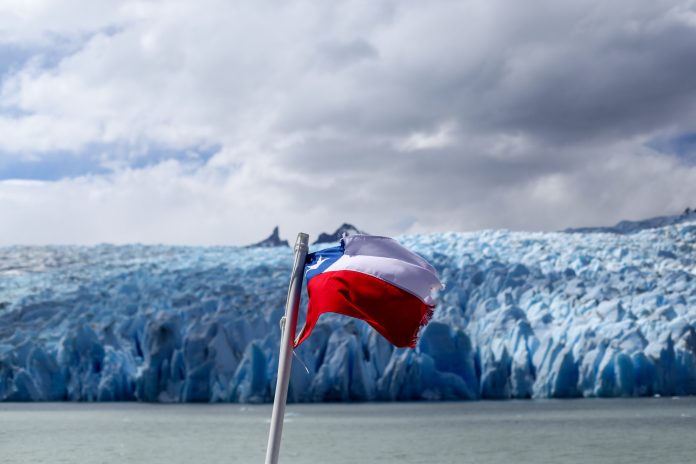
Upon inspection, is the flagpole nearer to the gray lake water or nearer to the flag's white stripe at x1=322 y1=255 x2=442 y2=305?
the flag's white stripe at x1=322 y1=255 x2=442 y2=305

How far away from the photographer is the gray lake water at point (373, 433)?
17.1 meters

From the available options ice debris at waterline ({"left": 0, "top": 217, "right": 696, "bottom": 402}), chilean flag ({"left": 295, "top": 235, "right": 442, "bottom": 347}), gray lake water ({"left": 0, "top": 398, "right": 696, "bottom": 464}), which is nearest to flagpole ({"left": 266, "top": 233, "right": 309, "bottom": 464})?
chilean flag ({"left": 295, "top": 235, "right": 442, "bottom": 347})

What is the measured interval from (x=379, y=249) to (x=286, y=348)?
2.43 ft

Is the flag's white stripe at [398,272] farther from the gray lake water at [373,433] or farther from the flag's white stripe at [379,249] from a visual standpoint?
the gray lake water at [373,433]

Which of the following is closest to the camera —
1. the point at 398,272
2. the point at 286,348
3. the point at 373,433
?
the point at 286,348

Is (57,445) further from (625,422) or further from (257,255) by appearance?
(257,255)

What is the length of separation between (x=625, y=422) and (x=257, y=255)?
20.3 meters

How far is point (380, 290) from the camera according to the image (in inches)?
175

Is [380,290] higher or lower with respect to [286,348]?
higher

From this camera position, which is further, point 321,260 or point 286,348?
point 321,260

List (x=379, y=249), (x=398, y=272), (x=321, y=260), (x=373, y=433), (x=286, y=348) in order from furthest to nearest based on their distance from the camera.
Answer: (x=373, y=433) < (x=321, y=260) < (x=379, y=249) < (x=398, y=272) < (x=286, y=348)

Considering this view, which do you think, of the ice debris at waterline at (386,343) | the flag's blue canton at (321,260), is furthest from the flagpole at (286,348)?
the ice debris at waterline at (386,343)

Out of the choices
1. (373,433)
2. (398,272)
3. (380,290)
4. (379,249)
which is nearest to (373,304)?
(380,290)

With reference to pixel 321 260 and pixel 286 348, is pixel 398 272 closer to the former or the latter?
pixel 321 260
